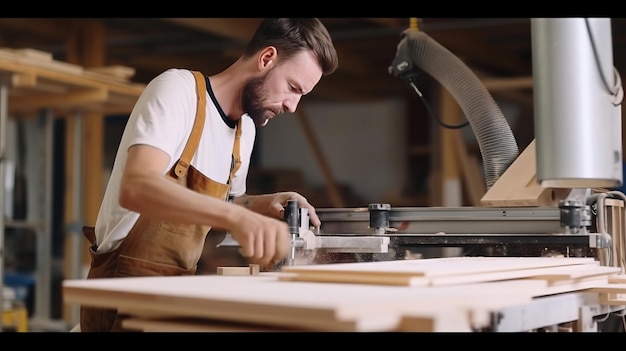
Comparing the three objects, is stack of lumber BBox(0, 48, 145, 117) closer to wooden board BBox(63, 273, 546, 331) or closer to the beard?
the beard

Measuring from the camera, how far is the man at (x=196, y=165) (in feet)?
6.52

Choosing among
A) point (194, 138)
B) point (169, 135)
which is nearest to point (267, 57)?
point (194, 138)

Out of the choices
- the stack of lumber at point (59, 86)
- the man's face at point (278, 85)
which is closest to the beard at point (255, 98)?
the man's face at point (278, 85)

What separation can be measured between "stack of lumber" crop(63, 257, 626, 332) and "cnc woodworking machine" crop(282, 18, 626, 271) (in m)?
0.32

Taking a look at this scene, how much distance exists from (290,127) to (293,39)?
7767 millimetres

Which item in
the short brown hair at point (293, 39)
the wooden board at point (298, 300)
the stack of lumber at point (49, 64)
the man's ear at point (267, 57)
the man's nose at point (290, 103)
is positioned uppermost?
the stack of lumber at point (49, 64)

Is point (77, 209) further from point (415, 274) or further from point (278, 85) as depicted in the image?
point (415, 274)

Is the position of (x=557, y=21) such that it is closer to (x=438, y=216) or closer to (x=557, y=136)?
(x=557, y=136)

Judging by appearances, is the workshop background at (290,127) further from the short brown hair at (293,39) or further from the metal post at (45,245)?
the short brown hair at (293,39)

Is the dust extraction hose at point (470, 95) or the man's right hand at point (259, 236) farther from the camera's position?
the dust extraction hose at point (470, 95)

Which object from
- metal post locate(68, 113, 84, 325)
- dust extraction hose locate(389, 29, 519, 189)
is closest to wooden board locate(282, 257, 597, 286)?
dust extraction hose locate(389, 29, 519, 189)

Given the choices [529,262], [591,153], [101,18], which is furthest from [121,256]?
[101,18]

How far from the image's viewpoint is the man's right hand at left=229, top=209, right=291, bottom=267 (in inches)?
74.2

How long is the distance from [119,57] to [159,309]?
697 centimetres
